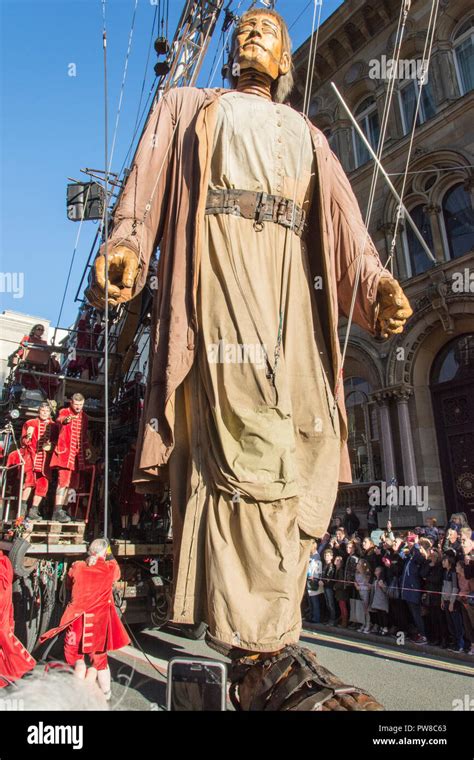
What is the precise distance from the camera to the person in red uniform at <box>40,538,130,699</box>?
4.34m

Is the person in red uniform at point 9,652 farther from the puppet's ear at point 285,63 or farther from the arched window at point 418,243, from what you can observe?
the arched window at point 418,243

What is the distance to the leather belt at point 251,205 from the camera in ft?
8.45

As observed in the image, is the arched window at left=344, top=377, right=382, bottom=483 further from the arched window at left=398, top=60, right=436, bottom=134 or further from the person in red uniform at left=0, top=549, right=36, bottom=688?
the person in red uniform at left=0, top=549, right=36, bottom=688

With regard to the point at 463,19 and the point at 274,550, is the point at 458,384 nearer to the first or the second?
the point at 463,19

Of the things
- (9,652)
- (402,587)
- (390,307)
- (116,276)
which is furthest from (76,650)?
(402,587)

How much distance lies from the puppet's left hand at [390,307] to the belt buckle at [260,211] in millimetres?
632

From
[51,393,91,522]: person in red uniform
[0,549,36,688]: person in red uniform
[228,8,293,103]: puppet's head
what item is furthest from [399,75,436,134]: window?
[0,549,36,688]: person in red uniform

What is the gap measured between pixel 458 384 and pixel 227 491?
1157 cm

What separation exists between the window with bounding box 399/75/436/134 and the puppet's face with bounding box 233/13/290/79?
12194 millimetres

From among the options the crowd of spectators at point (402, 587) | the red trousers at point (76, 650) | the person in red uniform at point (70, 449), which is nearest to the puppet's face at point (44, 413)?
the person in red uniform at point (70, 449)

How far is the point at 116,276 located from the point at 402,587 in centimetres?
704

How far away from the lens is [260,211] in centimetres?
259
